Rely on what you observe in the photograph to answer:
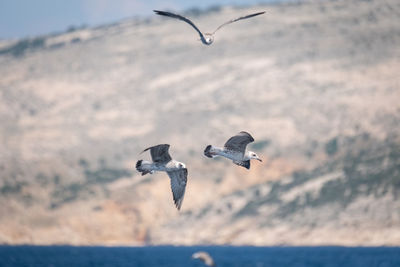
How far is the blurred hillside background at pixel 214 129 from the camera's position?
3917 inches

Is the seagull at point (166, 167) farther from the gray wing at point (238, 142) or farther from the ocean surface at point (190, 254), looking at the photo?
the ocean surface at point (190, 254)

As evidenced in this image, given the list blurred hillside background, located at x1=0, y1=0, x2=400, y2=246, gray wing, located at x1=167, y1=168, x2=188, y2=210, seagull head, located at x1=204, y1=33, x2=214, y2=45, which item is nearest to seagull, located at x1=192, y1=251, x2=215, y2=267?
seagull head, located at x1=204, y1=33, x2=214, y2=45

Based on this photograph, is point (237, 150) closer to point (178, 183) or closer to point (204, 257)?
point (178, 183)

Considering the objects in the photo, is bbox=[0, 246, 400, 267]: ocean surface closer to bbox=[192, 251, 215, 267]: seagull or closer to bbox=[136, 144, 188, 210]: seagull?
bbox=[192, 251, 215, 267]: seagull

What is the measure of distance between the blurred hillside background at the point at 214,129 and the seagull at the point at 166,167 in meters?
71.9

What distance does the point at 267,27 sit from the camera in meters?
161

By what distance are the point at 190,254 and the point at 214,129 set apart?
28.9 metres

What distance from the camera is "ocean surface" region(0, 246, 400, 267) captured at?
80.3 m

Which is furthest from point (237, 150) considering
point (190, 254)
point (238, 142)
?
point (190, 254)

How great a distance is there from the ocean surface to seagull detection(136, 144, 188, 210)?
54073 mm

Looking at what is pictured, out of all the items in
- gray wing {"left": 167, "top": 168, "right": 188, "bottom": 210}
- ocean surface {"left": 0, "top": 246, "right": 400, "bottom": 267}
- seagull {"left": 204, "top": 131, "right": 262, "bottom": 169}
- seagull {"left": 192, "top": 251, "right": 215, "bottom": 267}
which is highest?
ocean surface {"left": 0, "top": 246, "right": 400, "bottom": 267}

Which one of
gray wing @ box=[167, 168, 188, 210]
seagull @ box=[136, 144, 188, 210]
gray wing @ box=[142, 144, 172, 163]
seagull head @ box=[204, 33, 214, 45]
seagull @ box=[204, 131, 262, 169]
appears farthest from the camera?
seagull head @ box=[204, 33, 214, 45]

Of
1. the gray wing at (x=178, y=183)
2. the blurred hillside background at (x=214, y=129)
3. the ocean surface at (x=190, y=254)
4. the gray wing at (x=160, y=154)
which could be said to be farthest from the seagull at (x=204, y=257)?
the blurred hillside background at (x=214, y=129)

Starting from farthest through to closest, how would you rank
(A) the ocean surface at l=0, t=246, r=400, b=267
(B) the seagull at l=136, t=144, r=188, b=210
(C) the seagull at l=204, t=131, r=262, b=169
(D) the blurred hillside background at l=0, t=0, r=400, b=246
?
(D) the blurred hillside background at l=0, t=0, r=400, b=246 < (A) the ocean surface at l=0, t=246, r=400, b=267 < (C) the seagull at l=204, t=131, r=262, b=169 < (B) the seagull at l=136, t=144, r=188, b=210
